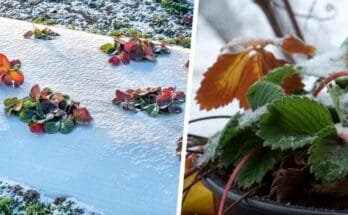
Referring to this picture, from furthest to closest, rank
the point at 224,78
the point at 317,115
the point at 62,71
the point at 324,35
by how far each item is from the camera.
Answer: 1. the point at 324,35
2. the point at 62,71
3. the point at 224,78
4. the point at 317,115

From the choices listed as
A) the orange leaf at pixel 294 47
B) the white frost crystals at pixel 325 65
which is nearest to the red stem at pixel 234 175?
the white frost crystals at pixel 325 65

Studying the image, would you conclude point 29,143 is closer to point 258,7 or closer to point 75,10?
point 75,10

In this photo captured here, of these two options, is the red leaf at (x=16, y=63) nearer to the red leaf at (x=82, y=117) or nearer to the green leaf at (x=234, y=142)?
the red leaf at (x=82, y=117)

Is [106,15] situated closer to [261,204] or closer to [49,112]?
[49,112]

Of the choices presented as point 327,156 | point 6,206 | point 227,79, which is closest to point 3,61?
point 6,206

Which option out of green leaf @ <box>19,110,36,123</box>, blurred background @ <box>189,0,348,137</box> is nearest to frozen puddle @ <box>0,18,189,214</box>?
green leaf @ <box>19,110,36,123</box>

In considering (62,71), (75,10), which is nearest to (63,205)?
(62,71)

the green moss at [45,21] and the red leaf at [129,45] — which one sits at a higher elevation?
the red leaf at [129,45]

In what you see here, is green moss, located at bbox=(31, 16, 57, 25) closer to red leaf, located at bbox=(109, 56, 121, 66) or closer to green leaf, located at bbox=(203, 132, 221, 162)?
red leaf, located at bbox=(109, 56, 121, 66)
